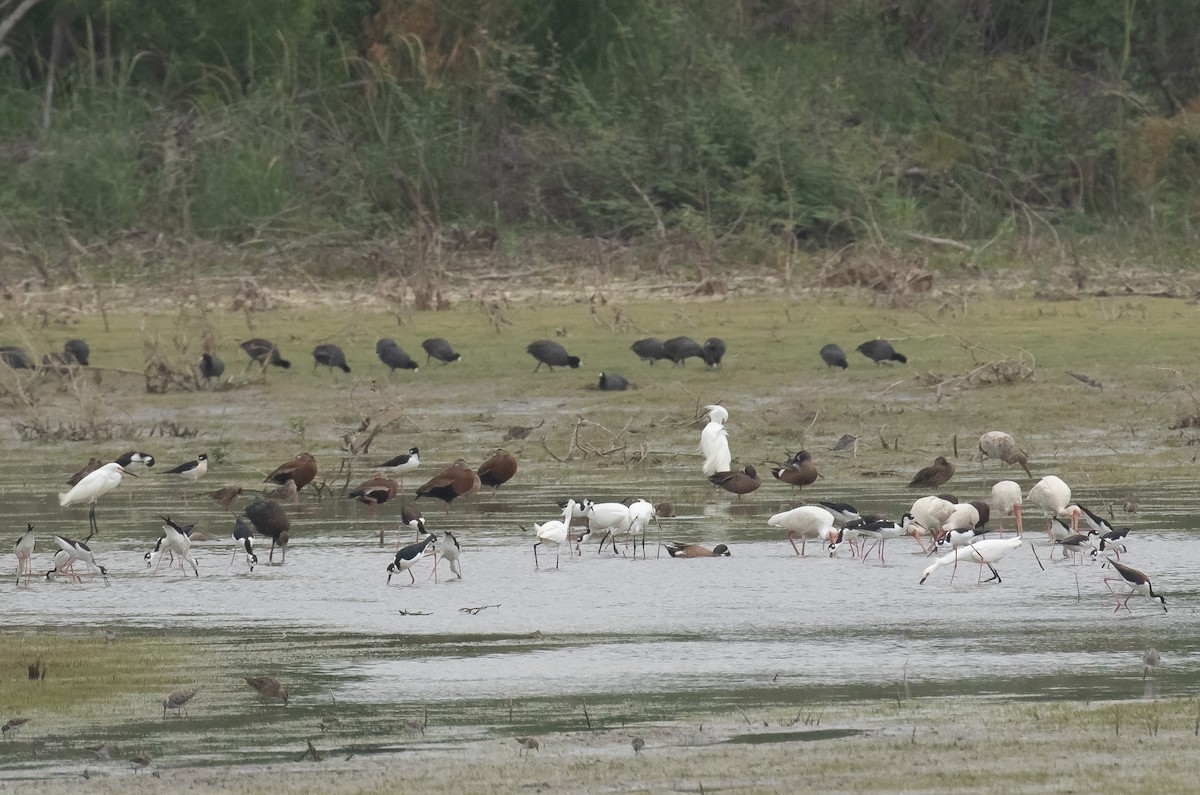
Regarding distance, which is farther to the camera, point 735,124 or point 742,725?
point 735,124

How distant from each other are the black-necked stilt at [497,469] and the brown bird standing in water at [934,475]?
2358 mm

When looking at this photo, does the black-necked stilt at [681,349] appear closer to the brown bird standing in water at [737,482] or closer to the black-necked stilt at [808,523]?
the brown bird standing in water at [737,482]

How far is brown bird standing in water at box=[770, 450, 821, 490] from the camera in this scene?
41.4 feet

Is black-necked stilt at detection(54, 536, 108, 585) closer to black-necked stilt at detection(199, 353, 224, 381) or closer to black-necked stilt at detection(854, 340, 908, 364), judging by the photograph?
black-necked stilt at detection(199, 353, 224, 381)

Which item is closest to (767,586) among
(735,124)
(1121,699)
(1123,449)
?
(1121,699)

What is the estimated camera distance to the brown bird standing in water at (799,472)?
12633 millimetres

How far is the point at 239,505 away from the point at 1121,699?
6899mm

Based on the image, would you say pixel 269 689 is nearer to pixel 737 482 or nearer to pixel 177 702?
pixel 177 702

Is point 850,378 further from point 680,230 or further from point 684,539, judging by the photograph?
point 680,230

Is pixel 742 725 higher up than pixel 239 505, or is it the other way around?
pixel 742 725

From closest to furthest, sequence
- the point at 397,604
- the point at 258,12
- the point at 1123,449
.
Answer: the point at 397,604 → the point at 1123,449 → the point at 258,12

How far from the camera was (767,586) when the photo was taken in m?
9.67

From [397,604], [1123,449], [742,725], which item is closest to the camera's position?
[742,725]

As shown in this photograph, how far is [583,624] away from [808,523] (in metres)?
2.12
